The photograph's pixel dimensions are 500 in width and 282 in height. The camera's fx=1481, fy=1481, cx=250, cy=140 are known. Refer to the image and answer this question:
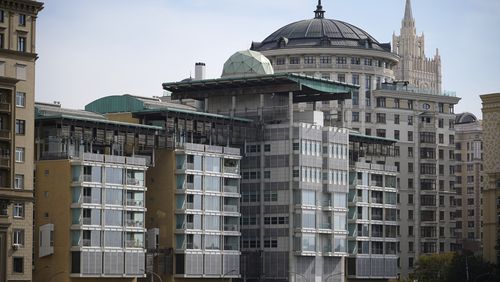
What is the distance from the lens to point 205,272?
186875 mm

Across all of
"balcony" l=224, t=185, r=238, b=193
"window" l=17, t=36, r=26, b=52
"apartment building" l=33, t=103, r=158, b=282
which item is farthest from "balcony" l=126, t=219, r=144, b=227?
"window" l=17, t=36, r=26, b=52

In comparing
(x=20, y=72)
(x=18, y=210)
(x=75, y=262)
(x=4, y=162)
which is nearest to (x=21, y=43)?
(x=20, y=72)

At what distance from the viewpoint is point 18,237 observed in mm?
159125

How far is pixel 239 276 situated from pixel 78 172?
103ft

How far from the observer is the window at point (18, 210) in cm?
15825

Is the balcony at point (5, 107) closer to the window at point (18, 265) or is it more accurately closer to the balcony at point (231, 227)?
the window at point (18, 265)

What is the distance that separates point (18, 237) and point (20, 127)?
11866 mm

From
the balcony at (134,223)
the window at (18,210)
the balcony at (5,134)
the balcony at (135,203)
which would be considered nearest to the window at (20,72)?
the balcony at (5,134)

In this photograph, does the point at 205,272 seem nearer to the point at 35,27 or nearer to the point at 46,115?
the point at 46,115

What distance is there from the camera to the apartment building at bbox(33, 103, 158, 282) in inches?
6747

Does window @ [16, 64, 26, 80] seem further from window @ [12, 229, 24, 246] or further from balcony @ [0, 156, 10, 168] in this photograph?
window @ [12, 229, 24, 246]

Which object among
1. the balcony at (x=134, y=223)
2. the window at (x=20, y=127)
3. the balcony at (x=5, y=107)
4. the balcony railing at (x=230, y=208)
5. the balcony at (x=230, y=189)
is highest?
the balcony at (x=5, y=107)

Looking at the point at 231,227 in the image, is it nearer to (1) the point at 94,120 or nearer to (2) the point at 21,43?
(1) the point at 94,120

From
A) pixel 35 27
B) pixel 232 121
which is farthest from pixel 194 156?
pixel 35 27
